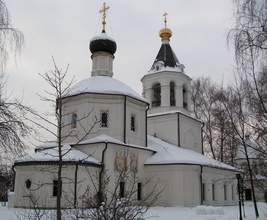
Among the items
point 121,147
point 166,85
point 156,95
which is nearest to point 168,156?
point 121,147

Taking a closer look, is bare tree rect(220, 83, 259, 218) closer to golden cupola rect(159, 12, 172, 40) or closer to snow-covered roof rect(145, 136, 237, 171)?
snow-covered roof rect(145, 136, 237, 171)

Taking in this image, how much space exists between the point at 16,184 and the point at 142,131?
801 cm

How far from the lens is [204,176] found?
22594 millimetres

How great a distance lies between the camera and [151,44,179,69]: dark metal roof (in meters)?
27.0

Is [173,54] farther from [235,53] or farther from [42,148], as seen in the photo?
[235,53]

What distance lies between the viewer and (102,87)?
20750 mm

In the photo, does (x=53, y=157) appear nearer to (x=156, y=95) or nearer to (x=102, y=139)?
(x=102, y=139)

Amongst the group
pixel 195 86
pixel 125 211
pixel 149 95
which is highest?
pixel 195 86

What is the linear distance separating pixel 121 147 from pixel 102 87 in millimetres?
3741

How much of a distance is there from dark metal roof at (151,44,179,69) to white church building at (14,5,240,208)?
76 centimetres

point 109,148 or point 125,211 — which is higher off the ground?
point 109,148

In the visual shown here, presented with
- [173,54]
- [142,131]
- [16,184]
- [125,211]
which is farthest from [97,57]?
[125,211]

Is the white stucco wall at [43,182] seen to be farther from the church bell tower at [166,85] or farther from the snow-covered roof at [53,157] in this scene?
the church bell tower at [166,85]

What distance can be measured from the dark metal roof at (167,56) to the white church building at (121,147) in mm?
760
